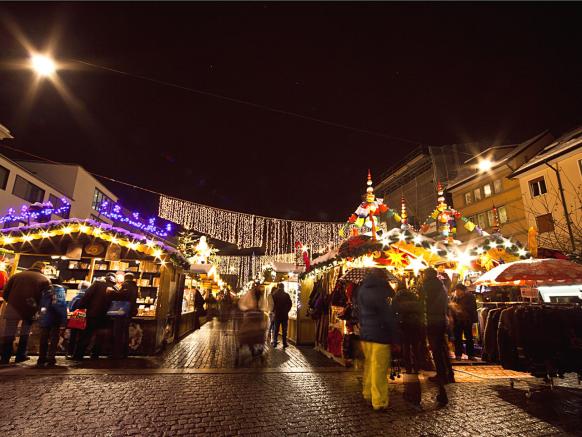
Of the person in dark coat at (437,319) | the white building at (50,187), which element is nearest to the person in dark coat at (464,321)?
the person in dark coat at (437,319)

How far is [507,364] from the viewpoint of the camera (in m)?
5.46

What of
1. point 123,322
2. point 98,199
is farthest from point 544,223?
point 98,199

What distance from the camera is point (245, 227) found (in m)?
15.7

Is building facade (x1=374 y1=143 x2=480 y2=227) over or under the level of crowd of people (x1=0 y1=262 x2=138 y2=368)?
over

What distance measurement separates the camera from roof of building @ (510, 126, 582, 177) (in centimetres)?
1723

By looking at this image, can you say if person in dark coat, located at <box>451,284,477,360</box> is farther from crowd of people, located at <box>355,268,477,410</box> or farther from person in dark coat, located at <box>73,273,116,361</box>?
person in dark coat, located at <box>73,273,116,361</box>

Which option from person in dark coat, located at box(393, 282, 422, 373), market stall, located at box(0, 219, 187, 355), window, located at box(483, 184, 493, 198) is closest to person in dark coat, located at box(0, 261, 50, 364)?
market stall, located at box(0, 219, 187, 355)

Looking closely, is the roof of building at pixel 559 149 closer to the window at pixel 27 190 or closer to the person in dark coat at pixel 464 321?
→ the person in dark coat at pixel 464 321

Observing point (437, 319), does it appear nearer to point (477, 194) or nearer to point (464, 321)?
point (464, 321)

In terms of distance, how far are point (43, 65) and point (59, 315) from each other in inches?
238

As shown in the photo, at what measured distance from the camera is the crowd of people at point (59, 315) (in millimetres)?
6984

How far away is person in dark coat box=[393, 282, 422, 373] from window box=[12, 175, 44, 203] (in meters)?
26.7

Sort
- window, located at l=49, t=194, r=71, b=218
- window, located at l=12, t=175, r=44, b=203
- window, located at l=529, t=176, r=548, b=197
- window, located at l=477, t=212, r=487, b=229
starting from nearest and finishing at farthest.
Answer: window, located at l=529, t=176, r=548, b=197 → window, located at l=12, t=175, r=44, b=203 → window, located at l=477, t=212, r=487, b=229 → window, located at l=49, t=194, r=71, b=218

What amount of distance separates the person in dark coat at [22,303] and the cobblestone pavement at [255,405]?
85 centimetres
